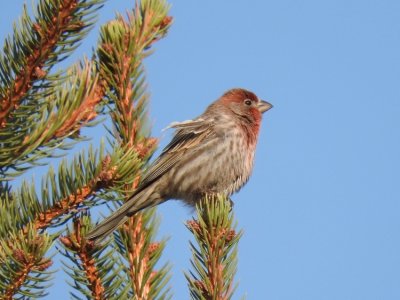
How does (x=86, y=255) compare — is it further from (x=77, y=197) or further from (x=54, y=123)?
(x=54, y=123)

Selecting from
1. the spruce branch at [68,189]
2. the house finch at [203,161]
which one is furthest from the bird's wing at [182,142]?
the spruce branch at [68,189]

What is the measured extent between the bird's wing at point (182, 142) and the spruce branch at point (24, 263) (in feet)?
11.9

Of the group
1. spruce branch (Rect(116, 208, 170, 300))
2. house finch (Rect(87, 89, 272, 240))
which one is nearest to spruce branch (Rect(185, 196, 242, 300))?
spruce branch (Rect(116, 208, 170, 300))

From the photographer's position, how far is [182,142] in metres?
6.28

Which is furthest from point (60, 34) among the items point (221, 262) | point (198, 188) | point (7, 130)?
point (198, 188)

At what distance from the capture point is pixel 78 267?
102 inches

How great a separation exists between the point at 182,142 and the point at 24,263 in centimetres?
414

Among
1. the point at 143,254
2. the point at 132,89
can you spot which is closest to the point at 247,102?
the point at 132,89

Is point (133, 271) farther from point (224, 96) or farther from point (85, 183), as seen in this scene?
point (224, 96)

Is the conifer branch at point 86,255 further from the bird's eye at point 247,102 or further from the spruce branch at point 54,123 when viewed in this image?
the bird's eye at point 247,102

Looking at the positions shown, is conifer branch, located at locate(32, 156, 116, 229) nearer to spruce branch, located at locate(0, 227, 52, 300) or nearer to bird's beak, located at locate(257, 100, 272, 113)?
spruce branch, located at locate(0, 227, 52, 300)

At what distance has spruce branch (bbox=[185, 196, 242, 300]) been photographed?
2510mm

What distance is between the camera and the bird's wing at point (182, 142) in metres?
6.04

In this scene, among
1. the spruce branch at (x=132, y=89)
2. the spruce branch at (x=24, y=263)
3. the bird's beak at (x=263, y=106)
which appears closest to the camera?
the spruce branch at (x=24, y=263)
